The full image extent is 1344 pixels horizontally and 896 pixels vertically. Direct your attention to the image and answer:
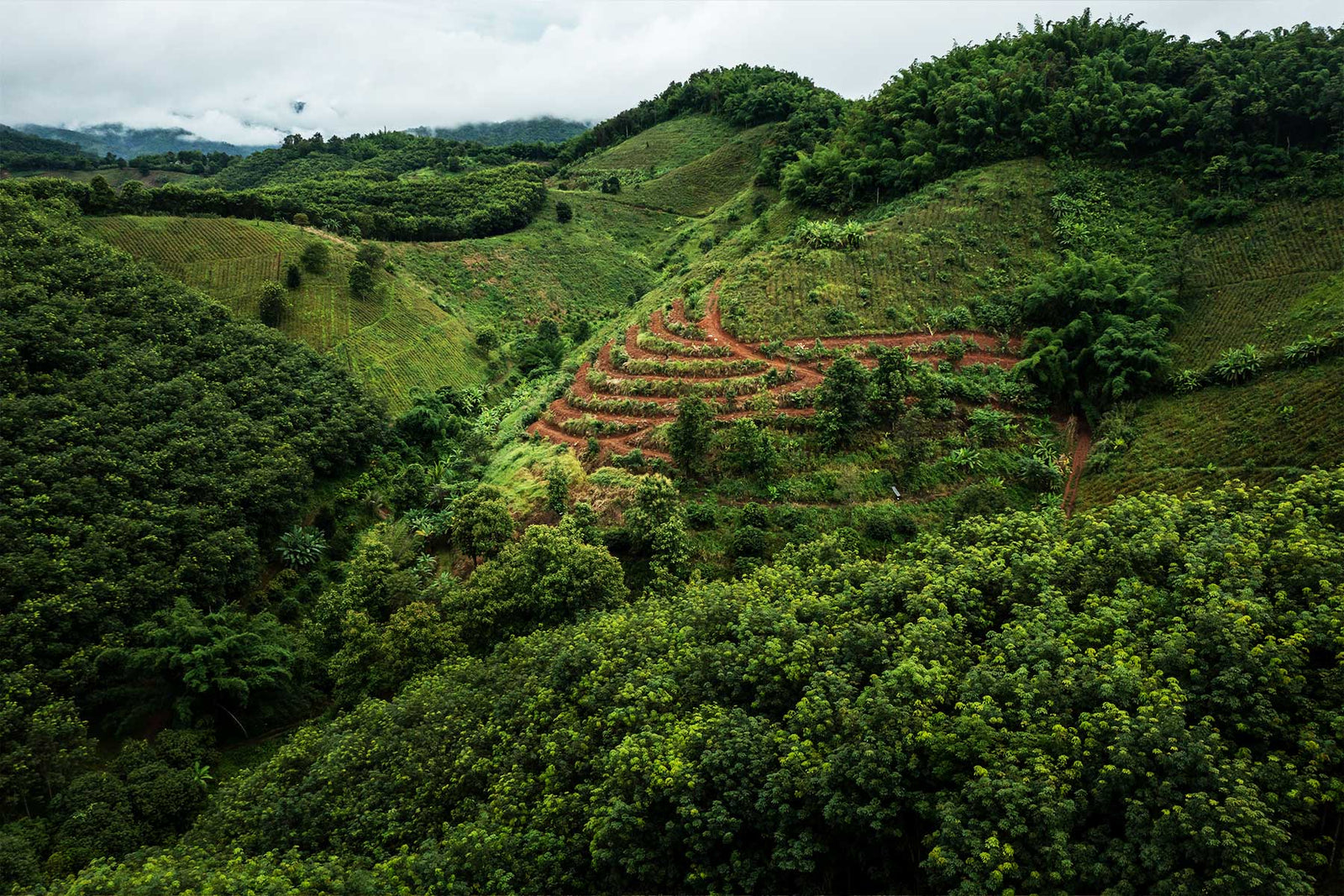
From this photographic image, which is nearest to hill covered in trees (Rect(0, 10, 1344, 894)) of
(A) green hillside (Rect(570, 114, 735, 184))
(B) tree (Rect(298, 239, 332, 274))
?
(B) tree (Rect(298, 239, 332, 274))

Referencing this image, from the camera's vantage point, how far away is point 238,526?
3553cm

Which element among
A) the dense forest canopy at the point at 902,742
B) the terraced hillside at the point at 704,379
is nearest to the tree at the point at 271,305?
the terraced hillside at the point at 704,379

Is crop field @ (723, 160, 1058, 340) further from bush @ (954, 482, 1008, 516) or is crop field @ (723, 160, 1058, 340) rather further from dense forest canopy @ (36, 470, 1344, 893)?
dense forest canopy @ (36, 470, 1344, 893)

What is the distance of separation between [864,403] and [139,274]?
158ft

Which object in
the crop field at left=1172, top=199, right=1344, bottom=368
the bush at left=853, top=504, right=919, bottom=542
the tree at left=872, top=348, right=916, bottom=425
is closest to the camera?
the bush at left=853, top=504, right=919, bottom=542

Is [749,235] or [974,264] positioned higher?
[749,235]

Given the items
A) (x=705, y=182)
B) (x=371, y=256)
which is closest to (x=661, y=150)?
(x=705, y=182)

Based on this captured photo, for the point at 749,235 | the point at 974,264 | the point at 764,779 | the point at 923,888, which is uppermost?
the point at 749,235

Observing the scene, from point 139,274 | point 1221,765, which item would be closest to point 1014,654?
point 1221,765

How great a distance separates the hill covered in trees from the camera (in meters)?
14.2

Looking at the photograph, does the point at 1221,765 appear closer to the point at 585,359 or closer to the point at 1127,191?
the point at 585,359

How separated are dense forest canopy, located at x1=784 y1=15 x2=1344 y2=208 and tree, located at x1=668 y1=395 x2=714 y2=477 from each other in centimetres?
3378

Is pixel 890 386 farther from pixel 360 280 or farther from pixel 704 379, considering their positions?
pixel 360 280

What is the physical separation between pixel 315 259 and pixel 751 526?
48.4m
